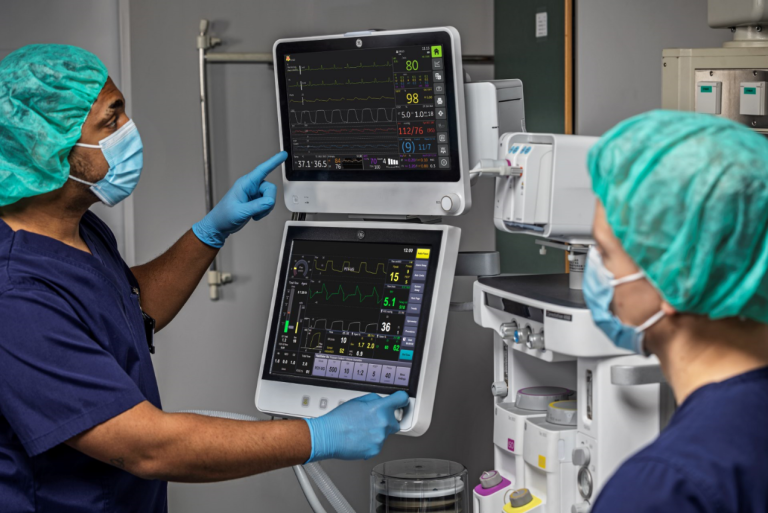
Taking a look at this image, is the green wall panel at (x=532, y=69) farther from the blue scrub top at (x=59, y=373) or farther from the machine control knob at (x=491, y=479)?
the blue scrub top at (x=59, y=373)

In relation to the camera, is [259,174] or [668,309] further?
[259,174]

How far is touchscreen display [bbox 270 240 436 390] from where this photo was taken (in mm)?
1613

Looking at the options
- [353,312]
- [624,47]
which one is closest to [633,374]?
[353,312]

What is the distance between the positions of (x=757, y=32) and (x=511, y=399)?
3.98 ft

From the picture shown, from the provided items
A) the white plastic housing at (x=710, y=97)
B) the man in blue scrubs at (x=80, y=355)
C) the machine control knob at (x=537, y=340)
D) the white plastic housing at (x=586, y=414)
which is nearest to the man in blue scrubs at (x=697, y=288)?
the white plastic housing at (x=586, y=414)

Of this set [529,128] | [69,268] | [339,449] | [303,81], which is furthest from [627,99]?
[69,268]

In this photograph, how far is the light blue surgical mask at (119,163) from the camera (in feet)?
4.89

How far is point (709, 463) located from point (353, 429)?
771 mm

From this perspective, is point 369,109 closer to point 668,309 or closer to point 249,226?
point 668,309

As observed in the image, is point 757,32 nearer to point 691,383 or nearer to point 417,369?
point 417,369

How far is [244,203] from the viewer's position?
1815 millimetres

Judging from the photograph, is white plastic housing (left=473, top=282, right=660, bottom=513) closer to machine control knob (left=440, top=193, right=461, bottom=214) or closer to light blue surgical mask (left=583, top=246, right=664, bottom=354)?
machine control knob (left=440, top=193, right=461, bottom=214)

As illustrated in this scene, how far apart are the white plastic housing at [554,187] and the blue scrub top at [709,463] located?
0.66m

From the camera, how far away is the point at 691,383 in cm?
89
